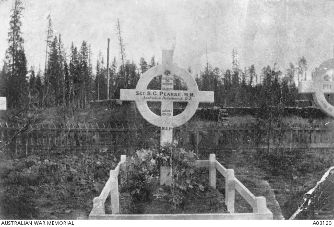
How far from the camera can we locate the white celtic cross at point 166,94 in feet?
20.2

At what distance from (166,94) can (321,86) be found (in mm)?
2833

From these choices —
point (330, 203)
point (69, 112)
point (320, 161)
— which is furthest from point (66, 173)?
point (69, 112)

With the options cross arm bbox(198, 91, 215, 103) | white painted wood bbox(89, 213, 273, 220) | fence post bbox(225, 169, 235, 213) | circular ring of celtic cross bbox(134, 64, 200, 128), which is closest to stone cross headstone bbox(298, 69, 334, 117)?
cross arm bbox(198, 91, 215, 103)

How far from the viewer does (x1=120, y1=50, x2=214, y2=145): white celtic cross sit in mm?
6160

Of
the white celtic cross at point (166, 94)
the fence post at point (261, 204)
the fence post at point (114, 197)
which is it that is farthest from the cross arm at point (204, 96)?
the fence post at point (261, 204)

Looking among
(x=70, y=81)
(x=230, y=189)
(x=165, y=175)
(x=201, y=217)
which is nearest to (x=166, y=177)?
(x=165, y=175)

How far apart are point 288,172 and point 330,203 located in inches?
121

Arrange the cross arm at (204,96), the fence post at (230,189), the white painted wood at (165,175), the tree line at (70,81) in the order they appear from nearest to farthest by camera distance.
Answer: the fence post at (230,189)
the white painted wood at (165,175)
the cross arm at (204,96)
the tree line at (70,81)

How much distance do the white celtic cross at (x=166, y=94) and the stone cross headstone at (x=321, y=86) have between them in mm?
1795

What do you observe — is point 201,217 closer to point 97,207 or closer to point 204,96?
point 97,207

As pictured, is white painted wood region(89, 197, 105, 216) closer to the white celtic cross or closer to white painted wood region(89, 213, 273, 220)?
white painted wood region(89, 213, 273, 220)

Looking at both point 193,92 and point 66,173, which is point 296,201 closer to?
point 193,92

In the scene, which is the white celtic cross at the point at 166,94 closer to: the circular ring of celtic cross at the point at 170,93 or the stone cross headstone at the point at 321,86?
the circular ring of celtic cross at the point at 170,93

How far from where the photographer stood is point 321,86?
671 cm
